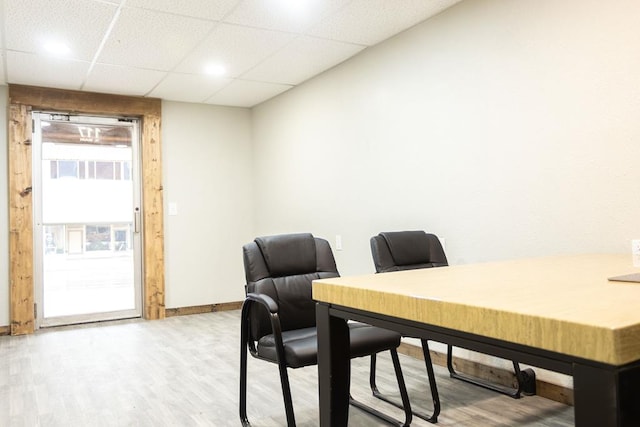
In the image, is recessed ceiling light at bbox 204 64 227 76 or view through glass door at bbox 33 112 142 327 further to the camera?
view through glass door at bbox 33 112 142 327

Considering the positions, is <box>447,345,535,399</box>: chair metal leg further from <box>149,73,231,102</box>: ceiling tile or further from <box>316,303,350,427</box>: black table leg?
<box>149,73,231,102</box>: ceiling tile

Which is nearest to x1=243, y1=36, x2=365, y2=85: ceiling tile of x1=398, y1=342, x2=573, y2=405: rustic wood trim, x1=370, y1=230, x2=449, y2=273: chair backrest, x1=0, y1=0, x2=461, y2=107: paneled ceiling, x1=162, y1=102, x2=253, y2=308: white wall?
x1=0, y1=0, x2=461, y2=107: paneled ceiling

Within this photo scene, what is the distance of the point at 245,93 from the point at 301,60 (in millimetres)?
1240

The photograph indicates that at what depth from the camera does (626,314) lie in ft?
2.51

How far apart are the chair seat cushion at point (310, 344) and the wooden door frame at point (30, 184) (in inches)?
134

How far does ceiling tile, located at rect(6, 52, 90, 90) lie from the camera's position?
3.96 meters

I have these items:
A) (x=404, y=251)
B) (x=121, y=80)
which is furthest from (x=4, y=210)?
(x=404, y=251)

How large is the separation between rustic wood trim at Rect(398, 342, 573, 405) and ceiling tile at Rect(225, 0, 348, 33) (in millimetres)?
2374

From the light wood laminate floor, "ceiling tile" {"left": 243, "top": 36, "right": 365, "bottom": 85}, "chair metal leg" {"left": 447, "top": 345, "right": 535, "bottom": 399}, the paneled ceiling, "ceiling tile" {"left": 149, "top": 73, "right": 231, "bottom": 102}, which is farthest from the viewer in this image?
"ceiling tile" {"left": 149, "top": 73, "right": 231, "bottom": 102}

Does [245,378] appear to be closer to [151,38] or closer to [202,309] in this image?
[151,38]

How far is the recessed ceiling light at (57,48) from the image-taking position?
3600mm

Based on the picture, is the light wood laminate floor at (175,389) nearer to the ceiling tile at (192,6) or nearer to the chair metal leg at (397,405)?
the chair metal leg at (397,405)

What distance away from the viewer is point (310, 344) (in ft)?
6.67

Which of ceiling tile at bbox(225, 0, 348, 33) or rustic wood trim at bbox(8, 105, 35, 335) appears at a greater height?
ceiling tile at bbox(225, 0, 348, 33)
